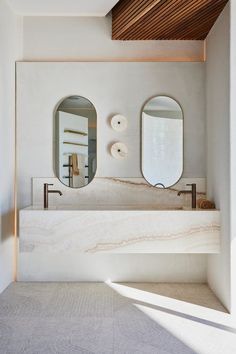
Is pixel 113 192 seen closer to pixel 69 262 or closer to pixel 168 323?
pixel 69 262

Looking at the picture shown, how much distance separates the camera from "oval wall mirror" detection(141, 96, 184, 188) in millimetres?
4223

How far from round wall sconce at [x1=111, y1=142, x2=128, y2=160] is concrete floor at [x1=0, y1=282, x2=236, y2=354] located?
1.41m

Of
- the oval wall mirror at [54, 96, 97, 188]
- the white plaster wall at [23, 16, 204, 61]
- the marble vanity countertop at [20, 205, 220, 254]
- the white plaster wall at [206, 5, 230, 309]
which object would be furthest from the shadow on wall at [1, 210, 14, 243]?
the white plaster wall at [206, 5, 230, 309]

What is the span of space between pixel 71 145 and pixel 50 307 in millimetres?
1744

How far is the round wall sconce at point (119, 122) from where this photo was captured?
164 inches

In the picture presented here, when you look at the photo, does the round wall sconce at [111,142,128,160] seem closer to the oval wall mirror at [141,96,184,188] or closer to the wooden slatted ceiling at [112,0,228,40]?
the oval wall mirror at [141,96,184,188]

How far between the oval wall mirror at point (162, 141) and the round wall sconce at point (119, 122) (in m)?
0.22

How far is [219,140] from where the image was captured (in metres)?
3.64

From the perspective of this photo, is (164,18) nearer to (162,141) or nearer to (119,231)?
(162,141)

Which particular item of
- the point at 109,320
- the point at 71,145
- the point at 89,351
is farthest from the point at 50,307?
the point at 71,145

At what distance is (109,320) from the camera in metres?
3.12

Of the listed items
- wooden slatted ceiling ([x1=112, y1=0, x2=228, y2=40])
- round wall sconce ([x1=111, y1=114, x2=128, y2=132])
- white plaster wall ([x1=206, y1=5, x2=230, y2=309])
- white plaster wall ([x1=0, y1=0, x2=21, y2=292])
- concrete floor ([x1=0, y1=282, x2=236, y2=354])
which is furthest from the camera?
round wall sconce ([x1=111, y1=114, x2=128, y2=132])

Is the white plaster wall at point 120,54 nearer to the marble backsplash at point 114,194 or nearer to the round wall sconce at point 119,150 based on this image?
the round wall sconce at point 119,150

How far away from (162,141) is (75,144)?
0.98 metres
